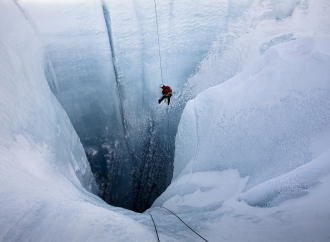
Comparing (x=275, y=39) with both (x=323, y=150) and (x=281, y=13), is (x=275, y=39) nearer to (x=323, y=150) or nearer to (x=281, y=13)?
(x=281, y=13)

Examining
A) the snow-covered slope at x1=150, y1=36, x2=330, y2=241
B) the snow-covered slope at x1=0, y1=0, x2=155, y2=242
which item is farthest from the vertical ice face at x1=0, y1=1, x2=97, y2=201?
the snow-covered slope at x1=150, y1=36, x2=330, y2=241

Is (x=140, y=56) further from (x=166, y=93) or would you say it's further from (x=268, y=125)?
(x=268, y=125)

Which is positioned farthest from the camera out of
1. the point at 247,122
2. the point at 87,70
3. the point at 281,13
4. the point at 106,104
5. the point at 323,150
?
the point at 106,104

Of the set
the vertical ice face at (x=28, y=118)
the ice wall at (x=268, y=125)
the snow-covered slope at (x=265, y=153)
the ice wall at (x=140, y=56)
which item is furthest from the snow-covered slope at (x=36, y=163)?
the ice wall at (x=268, y=125)

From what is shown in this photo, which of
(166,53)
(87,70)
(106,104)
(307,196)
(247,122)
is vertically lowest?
(307,196)

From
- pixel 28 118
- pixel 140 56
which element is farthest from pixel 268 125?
pixel 140 56

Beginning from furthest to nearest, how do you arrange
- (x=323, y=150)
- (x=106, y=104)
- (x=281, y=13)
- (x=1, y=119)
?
(x=106, y=104) < (x=281, y=13) < (x=1, y=119) < (x=323, y=150)

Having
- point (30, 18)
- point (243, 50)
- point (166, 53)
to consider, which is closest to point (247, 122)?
point (243, 50)
